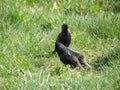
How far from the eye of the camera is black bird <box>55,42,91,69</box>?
8.67 meters

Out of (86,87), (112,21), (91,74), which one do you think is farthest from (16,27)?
(86,87)

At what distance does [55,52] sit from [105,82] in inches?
95.4

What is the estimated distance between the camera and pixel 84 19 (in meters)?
10.8

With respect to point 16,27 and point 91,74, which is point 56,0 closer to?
point 16,27

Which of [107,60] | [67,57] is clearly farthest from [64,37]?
[107,60]

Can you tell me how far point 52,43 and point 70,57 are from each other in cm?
115

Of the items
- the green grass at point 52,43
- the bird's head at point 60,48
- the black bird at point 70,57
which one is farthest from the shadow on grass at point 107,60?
the bird's head at point 60,48

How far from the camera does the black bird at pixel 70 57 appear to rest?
867 centimetres

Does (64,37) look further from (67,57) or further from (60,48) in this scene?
(67,57)

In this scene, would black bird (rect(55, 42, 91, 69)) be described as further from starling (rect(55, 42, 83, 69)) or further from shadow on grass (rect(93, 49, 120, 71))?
shadow on grass (rect(93, 49, 120, 71))

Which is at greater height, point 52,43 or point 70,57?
point 70,57

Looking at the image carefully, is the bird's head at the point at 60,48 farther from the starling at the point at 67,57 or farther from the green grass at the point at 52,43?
the green grass at the point at 52,43

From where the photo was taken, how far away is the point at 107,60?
8836mm

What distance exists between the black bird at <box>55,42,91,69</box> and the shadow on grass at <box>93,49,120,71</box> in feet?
0.74
